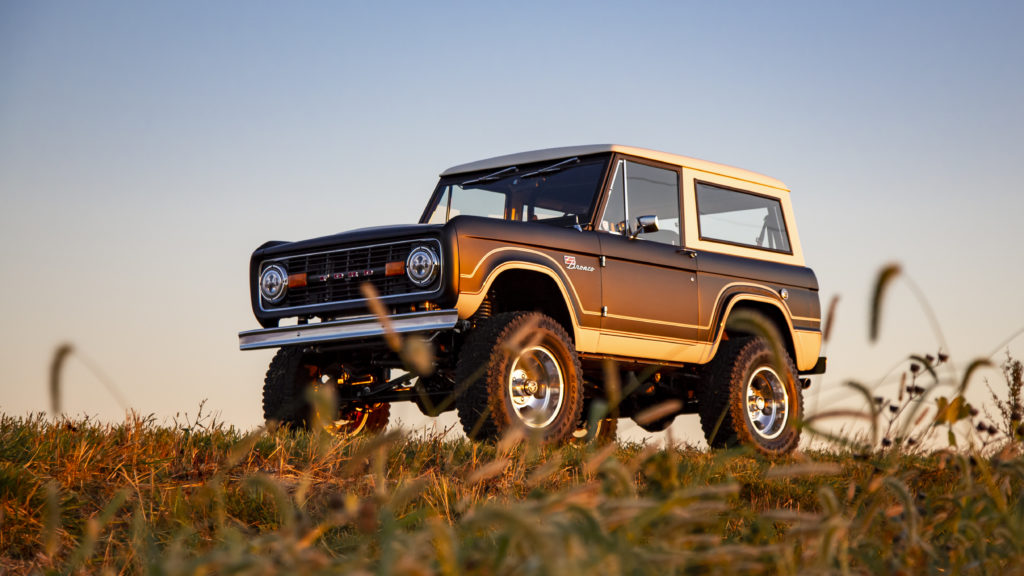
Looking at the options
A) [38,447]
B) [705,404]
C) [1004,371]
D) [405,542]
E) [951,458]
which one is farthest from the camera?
[705,404]

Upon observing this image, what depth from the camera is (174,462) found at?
17.8 feet

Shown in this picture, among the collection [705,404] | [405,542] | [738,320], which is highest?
[738,320]

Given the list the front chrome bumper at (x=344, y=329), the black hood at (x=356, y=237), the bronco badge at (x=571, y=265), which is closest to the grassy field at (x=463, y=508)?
the front chrome bumper at (x=344, y=329)

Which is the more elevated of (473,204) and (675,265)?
(473,204)

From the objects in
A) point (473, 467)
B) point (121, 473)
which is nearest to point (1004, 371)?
point (473, 467)

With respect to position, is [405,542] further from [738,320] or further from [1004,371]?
[1004,371]

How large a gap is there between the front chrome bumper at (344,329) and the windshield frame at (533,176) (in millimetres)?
1107

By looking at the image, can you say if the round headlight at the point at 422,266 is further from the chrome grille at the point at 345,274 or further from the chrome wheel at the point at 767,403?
the chrome wheel at the point at 767,403

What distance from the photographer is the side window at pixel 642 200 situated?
837 centimetres

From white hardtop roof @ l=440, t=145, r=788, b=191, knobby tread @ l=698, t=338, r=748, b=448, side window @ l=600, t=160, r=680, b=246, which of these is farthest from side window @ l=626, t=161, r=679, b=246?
knobby tread @ l=698, t=338, r=748, b=448

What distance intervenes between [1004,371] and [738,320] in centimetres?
573

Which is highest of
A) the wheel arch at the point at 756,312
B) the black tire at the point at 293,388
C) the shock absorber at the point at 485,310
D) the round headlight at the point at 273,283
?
the round headlight at the point at 273,283

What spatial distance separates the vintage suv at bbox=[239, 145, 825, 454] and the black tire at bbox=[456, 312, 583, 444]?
1 centimetres

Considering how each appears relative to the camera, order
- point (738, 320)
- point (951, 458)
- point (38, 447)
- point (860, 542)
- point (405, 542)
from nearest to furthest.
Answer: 1. point (405, 542)
2. point (738, 320)
3. point (860, 542)
4. point (951, 458)
5. point (38, 447)
